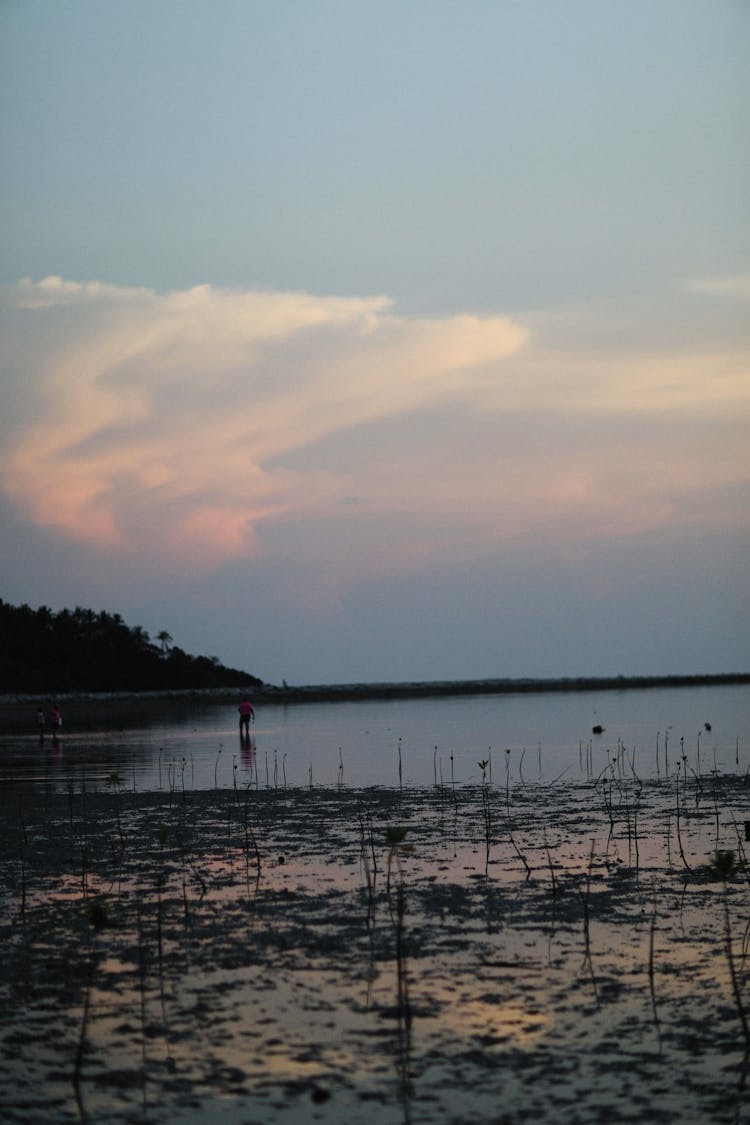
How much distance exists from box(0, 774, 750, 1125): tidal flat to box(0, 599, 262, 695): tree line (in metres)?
101

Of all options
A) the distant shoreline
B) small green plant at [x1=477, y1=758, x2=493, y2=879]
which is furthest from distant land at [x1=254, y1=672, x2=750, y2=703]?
small green plant at [x1=477, y1=758, x2=493, y2=879]

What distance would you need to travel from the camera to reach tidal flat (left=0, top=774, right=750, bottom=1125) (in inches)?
335

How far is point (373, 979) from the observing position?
1117 centimetres

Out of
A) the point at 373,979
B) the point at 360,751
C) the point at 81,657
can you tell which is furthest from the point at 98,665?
the point at 373,979

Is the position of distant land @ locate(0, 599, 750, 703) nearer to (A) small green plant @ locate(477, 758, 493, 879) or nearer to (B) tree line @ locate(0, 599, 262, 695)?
(B) tree line @ locate(0, 599, 262, 695)

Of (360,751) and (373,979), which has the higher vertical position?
(373,979)

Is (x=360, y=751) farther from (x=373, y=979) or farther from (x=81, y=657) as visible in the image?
(x=81, y=657)

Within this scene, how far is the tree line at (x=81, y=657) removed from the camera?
12062cm

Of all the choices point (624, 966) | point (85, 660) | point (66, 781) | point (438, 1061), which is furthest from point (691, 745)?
point (85, 660)

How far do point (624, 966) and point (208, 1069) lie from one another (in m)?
4.55

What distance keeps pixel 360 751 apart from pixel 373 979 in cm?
3528

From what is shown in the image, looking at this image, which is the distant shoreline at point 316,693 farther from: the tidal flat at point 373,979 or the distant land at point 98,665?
the tidal flat at point 373,979

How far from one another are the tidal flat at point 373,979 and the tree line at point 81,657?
101 metres

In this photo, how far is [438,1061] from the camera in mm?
9078
